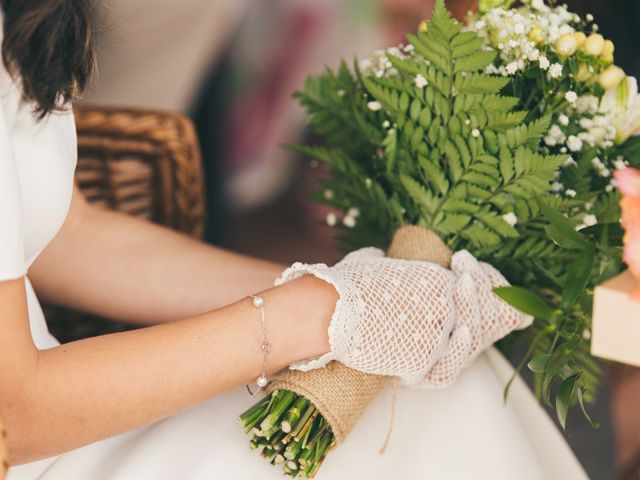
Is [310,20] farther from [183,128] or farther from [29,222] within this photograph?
[29,222]

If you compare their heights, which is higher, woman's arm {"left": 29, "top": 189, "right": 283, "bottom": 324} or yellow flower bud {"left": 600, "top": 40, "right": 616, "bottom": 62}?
yellow flower bud {"left": 600, "top": 40, "right": 616, "bottom": 62}

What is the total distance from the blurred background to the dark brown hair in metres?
1.59

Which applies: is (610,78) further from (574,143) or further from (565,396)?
(565,396)

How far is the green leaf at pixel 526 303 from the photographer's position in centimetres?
68

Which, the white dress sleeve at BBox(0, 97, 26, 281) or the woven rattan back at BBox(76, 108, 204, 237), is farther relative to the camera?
the woven rattan back at BBox(76, 108, 204, 237)

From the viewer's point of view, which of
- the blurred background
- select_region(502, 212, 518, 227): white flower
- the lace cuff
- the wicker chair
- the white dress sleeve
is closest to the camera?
the white dress sleeve

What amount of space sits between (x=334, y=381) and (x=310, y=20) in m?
2.03

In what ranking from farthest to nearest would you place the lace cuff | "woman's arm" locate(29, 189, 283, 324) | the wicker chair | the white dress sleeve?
the wicker chair
"woman's arm" locate(29, 189, 283, 324)
the lace cuff
the white dress sleeve

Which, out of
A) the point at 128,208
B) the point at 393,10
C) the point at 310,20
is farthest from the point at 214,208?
Answer: the point at 128,208

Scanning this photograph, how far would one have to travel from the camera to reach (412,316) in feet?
2.62

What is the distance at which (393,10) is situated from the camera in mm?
2465

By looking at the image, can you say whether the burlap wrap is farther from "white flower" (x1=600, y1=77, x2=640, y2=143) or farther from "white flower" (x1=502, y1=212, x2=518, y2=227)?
"white flower" (x1=600, y1=77, x2=640, y2=143)

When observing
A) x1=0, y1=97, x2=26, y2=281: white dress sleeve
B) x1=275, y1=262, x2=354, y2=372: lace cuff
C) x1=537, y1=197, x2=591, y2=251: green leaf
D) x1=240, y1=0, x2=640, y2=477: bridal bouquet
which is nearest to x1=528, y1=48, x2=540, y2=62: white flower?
x1=240, y1=0, x2=640, y2=477: bridal bouquet

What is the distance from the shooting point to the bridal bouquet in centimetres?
77
